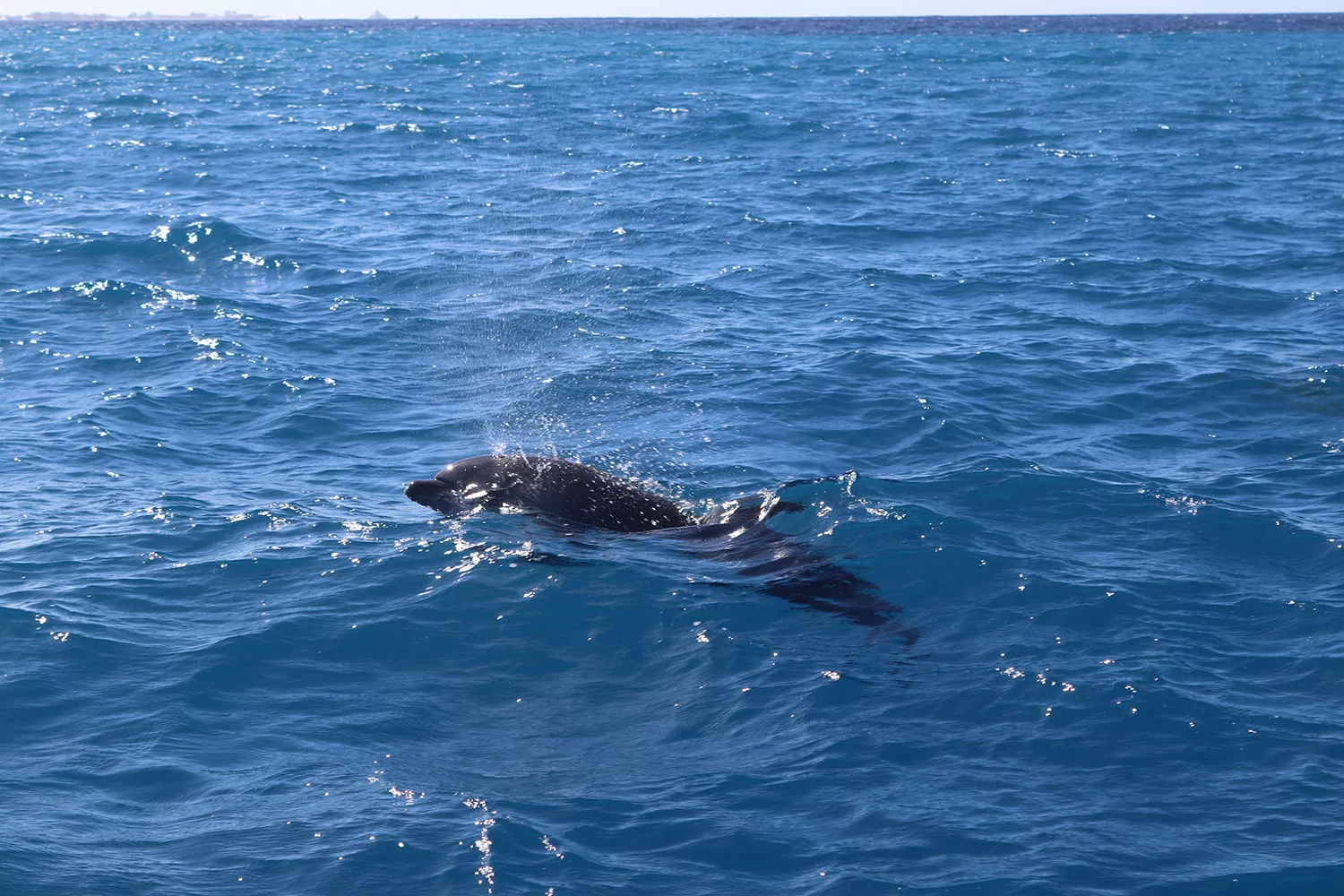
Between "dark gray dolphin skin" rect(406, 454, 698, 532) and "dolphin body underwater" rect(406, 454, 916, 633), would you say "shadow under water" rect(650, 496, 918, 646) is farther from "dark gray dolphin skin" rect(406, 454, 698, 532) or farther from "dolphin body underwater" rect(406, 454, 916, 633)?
"dark gray dolphin skin" rect(406, 454, 698, 532)

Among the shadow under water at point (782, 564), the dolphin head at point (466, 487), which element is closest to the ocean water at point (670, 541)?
the shadow under water at point (782, 564)

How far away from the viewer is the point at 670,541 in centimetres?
1322

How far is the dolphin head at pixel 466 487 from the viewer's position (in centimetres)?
1358

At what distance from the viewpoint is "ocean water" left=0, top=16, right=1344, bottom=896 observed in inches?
339

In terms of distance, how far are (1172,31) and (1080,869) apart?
13429cm

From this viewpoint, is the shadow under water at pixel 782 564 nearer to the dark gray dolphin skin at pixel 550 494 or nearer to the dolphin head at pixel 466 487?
the dark gray dolphin skin at pixel 550 494

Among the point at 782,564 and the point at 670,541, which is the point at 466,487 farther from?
the point at 782,564

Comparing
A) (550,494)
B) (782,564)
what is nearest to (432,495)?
(550,494)

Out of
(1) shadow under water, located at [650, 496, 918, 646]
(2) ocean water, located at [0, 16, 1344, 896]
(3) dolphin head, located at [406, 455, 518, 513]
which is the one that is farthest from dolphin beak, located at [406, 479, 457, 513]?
(1) shadow under water, located at [650, 496, 918, 646]

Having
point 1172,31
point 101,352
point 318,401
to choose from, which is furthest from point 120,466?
point 1172,31

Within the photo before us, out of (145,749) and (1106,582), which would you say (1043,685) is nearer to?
(1106,582)

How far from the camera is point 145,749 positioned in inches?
379

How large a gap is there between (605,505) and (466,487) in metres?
1.52

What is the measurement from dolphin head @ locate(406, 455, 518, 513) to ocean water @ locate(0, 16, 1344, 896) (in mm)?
293
